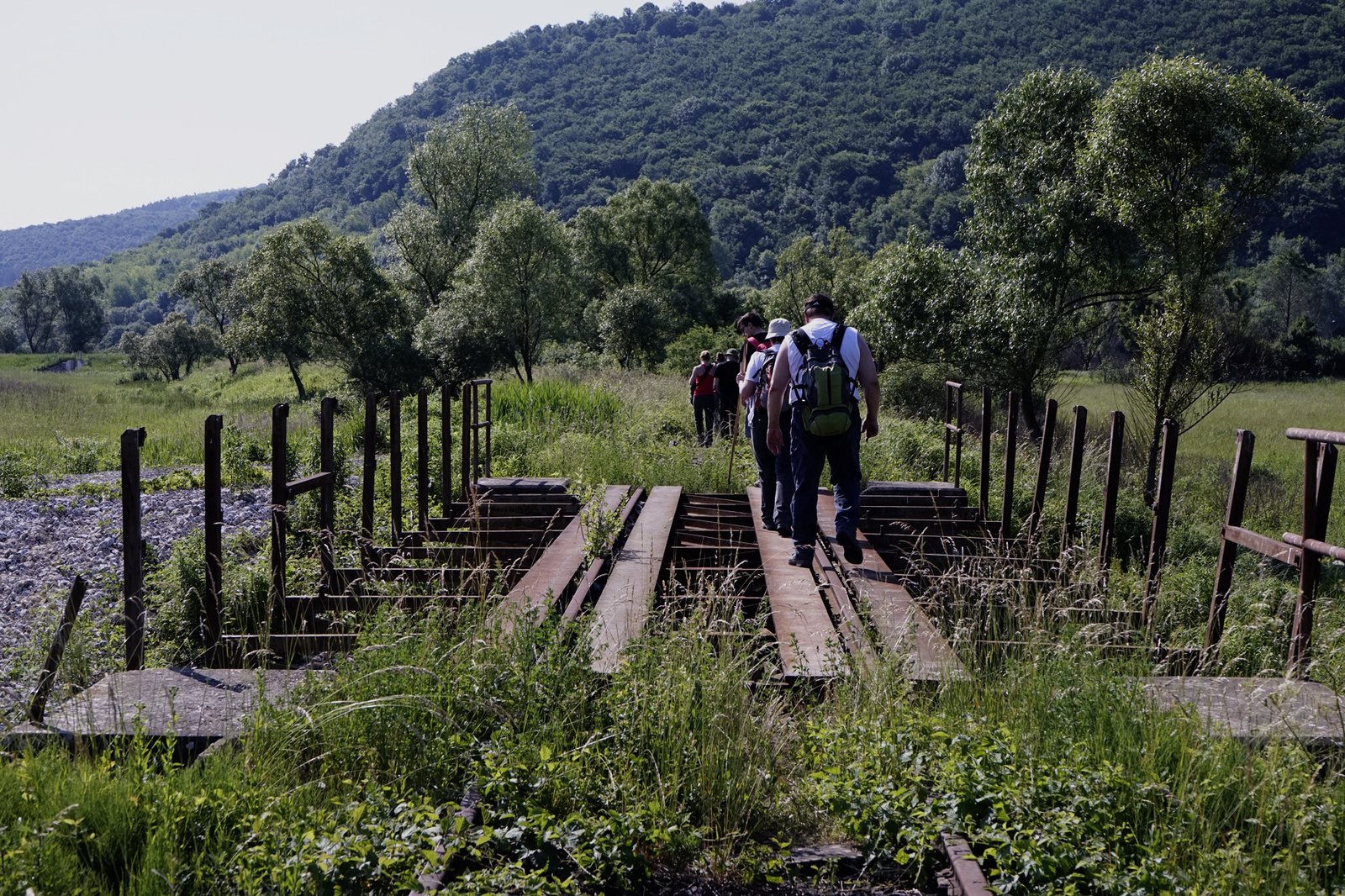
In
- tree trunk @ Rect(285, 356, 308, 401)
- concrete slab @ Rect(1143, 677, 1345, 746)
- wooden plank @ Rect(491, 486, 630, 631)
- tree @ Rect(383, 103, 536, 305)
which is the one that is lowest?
tree trunk @ Rect(285, 356, 308, 401)

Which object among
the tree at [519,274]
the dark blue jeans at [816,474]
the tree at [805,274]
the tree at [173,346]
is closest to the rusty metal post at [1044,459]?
the dark blue jeans at [816,474]

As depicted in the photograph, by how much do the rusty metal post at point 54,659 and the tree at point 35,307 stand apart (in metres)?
119

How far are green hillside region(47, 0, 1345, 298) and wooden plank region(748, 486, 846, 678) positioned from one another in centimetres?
8278

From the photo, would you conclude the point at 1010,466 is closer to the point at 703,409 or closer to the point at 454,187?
the point at 703,409

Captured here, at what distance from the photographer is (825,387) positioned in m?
6.00

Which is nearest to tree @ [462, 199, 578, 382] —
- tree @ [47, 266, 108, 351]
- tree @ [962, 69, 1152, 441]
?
tree @ [962, 69, 1152, 441]

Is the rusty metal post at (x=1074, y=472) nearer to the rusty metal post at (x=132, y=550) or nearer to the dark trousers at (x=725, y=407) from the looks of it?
the rusty metal post at (x=132, y=550)

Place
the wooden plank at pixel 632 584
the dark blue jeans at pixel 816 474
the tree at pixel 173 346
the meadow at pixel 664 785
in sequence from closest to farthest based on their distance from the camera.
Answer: the meadow at pixel 664 785, the wooden plank at pixel 632 584, the dark blue jeans at pixel 816 474, the tree at pixel 173 346

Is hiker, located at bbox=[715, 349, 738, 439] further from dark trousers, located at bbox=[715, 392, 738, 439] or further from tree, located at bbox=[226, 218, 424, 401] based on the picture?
tree, located at bbox=[226, 218, 424, 401]

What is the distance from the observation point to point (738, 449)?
1221cm

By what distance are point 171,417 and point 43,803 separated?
29.8 m

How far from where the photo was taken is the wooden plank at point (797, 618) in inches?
163

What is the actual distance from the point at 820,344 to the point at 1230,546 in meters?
2.66

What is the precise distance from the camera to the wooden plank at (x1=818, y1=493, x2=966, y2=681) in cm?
405
